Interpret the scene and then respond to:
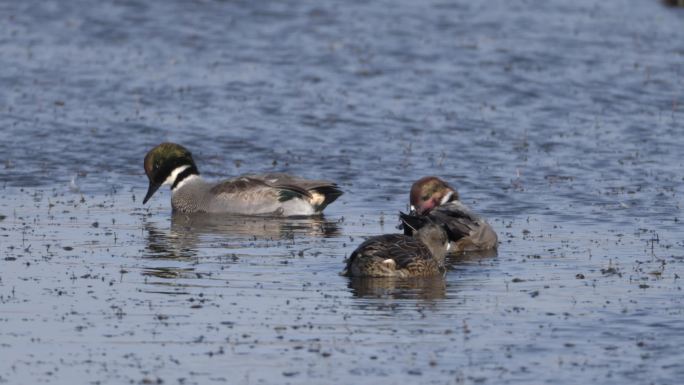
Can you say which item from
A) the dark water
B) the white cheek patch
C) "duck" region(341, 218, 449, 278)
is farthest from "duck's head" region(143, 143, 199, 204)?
"duck" region(341, 218, 449, 278)

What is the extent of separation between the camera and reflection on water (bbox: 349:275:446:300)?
43.8 ft

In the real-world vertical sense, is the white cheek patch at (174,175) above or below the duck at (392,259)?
above

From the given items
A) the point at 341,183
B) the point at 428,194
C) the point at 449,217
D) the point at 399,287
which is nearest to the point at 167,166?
the point at 341,183

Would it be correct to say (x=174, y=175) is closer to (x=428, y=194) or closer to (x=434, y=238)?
(x=428, y=194)

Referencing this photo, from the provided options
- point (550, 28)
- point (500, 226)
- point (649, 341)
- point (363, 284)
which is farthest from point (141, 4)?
point (649, 341)

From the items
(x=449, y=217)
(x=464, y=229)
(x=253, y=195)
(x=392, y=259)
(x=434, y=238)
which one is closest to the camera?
(x=392, y=259)

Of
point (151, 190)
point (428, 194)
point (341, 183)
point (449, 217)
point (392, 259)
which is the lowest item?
point (392, 259)

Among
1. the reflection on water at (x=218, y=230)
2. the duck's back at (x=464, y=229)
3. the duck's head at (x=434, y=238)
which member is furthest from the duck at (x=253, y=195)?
the duck's head at (x=434, y=238)

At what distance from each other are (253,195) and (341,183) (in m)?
1.94

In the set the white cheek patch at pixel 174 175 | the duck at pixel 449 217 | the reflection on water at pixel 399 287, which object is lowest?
the reflection on water at pixel 399 287

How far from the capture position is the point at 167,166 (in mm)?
19422

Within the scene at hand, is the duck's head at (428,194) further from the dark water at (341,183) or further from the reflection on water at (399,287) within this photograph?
the reflection on water at (399,287)

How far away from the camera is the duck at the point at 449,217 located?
1572 cm

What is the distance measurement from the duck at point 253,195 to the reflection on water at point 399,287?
14.7 ft
